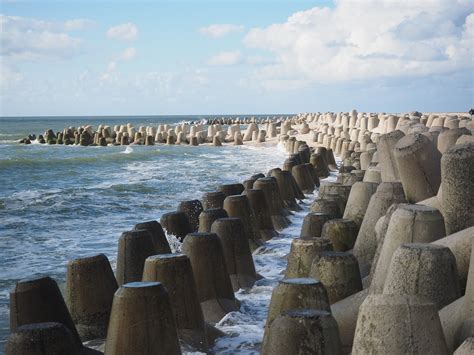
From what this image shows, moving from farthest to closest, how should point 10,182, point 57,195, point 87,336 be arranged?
1. point 10,182
2. point 57,195
3. point 87,336

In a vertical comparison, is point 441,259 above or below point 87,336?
above

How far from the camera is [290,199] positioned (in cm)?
1183

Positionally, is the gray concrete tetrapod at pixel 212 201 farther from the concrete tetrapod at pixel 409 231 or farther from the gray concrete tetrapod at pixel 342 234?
the concrete tetrapod at pixel 409 231

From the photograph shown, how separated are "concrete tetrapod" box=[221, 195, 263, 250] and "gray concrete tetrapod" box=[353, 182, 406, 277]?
2.40 metres

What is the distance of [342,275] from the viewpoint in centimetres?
483

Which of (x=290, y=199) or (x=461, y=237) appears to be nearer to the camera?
(x=461, y=237)

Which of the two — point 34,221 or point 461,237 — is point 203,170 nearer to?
point 34,221

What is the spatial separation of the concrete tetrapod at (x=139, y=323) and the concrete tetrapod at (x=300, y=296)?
0.60m

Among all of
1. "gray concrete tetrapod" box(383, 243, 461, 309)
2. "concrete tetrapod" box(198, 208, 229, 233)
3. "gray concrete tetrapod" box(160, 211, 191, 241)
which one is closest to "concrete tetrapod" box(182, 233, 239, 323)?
"concrete tetrapod" box(198, 208, 229, 233)

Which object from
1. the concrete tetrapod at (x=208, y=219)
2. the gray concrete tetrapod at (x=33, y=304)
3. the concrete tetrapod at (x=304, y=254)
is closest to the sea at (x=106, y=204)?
the concrete tetrapod at (x=208, y=219)

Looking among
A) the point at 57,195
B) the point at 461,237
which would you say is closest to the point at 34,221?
the point at 57,195

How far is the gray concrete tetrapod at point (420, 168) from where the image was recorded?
20.2 ft

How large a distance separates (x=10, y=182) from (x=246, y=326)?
1791 centimetres

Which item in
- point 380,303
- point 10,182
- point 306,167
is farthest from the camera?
point 10,182
